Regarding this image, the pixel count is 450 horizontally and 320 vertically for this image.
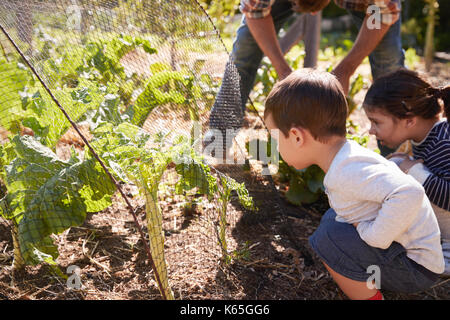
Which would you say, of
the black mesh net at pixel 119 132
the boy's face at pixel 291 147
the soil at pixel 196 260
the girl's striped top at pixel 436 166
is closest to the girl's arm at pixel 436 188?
the girl's striped top at pixel 436 166

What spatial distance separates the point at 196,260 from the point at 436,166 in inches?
40.2

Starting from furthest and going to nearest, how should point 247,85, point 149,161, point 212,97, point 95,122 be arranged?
point 247,85, point 212,97, point 95,122, point 149,161

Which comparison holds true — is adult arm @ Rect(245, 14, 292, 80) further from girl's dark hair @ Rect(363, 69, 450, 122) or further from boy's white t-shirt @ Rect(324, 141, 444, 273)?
boy's white t-shirt @ Rect(324, 141, 444, 273)

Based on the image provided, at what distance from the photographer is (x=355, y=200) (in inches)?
56.2

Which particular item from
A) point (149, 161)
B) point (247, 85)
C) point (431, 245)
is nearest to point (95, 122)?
point (149, 161)

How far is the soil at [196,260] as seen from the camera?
1.65 meters

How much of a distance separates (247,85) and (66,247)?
1.29 metres

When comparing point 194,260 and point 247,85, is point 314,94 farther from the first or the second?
point 247,85

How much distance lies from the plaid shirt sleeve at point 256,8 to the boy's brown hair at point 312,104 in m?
0.82

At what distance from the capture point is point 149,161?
4.49 feet

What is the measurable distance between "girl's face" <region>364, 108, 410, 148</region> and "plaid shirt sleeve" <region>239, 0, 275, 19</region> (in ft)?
2.44

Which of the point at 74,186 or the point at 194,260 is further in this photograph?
the point at 194,260

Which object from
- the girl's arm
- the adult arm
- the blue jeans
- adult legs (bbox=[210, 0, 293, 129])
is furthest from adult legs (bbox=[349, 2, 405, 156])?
the girl's arm
